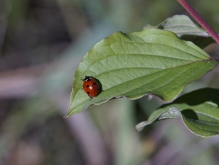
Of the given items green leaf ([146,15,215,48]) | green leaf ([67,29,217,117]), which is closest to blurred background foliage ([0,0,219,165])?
green leaf ([146,15,215,48])

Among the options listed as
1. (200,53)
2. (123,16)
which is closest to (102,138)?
(123,16)

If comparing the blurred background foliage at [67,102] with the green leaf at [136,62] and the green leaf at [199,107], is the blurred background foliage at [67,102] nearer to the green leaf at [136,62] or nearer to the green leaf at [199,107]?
the green leaf at [199,107]

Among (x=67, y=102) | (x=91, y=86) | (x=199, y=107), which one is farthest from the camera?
(x=67, y=102)

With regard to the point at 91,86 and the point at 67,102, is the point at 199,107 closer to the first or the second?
the point at 91,86

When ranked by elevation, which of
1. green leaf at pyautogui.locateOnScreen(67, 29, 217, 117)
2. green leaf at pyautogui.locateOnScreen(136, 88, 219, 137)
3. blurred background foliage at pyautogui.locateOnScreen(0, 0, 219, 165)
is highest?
blurred background foliage at pyautogui.locateOnScreen(0, 0, 219, 165)

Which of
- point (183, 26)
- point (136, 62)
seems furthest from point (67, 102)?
point (136, 62)

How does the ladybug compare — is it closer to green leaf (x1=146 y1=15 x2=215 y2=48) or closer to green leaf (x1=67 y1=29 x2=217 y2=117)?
green leaf (x1=67 y1=29 x2=217 y2=117)


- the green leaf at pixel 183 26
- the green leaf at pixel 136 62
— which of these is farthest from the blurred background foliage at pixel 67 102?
the green leaf at pixel 136 62
